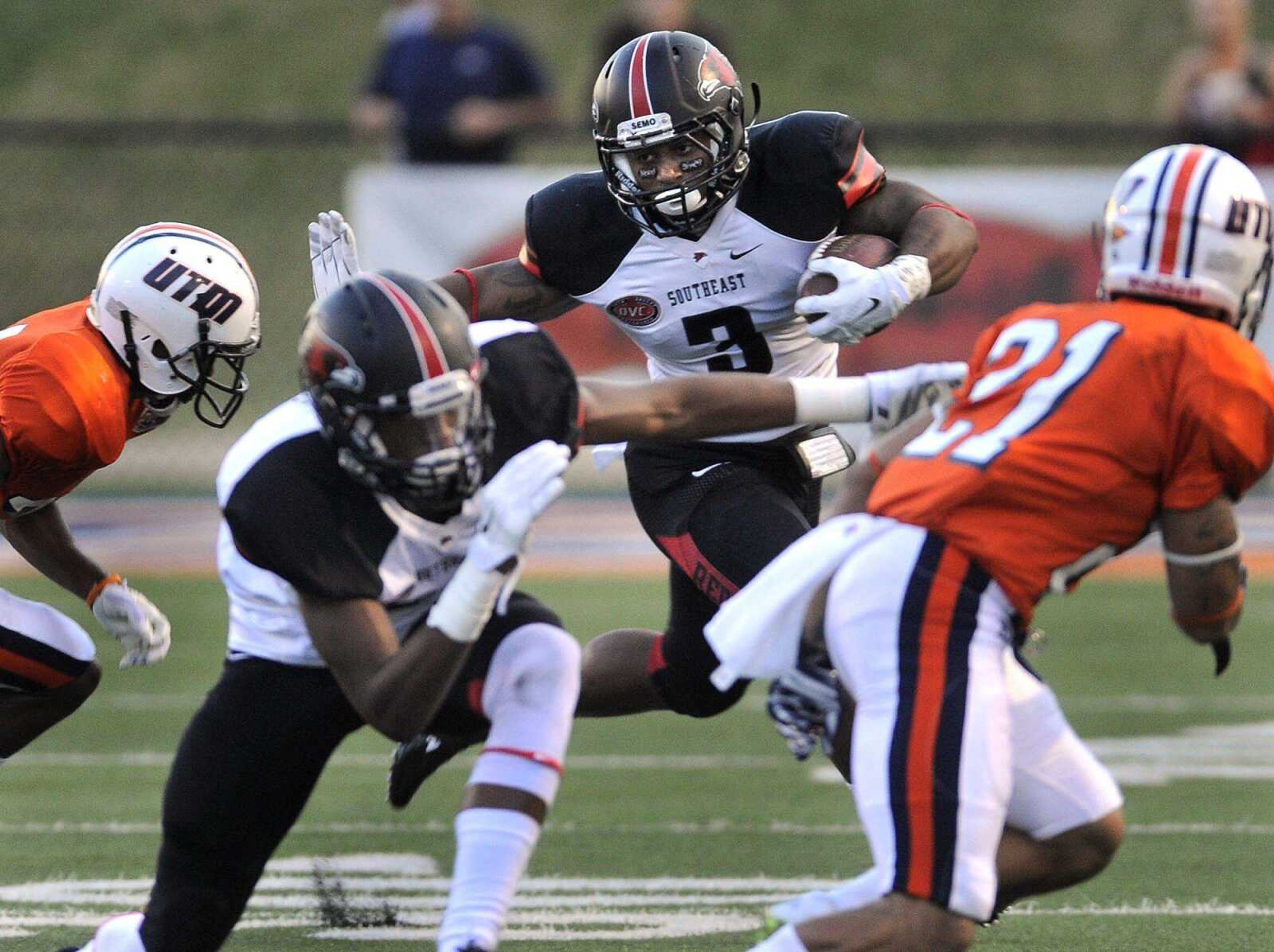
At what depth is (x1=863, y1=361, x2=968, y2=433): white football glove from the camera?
11.6 ft

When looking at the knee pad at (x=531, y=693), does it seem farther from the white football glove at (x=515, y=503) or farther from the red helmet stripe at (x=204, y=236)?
the red helmet stripe at (x=204, y=236)

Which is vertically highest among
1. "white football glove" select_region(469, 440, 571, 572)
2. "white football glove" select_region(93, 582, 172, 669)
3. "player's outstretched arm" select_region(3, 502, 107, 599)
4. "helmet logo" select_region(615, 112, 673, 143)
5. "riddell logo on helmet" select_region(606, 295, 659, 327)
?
"helmet logo" select_region(615, 112, 673, 143)

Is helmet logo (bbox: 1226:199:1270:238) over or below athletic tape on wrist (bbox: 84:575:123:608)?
over

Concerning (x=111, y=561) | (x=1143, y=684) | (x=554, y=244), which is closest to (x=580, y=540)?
(x=111, y=561)

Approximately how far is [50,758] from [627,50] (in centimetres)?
290

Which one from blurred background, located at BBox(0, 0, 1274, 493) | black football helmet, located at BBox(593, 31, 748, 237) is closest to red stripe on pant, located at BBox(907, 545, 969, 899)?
black football helmet, located at BBox(593, 31, 748, 237)

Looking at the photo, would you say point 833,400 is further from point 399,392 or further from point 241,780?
point 241,780

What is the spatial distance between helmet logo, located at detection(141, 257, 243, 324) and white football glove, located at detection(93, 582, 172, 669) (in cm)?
63

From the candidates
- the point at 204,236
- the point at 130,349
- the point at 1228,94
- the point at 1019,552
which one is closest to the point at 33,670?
the point at 130,349

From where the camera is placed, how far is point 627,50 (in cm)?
446

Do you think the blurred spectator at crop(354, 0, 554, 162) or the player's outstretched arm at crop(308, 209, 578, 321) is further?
the blurred spectator at crop(354, 0, 554, 162)

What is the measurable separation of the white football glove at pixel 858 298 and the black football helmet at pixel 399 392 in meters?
0.96

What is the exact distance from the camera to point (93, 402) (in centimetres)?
423

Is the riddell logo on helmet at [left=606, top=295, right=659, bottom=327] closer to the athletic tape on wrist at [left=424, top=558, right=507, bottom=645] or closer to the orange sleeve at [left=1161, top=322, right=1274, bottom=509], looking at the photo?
the athletic tape on wrist at [left=424, top=558, right=507, bottom=645]
